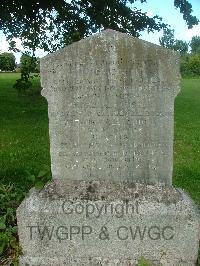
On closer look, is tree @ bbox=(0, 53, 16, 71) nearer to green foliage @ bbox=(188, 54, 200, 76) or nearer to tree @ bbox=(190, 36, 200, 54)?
green foliage @ bbox=(188, 54, 200, 76)

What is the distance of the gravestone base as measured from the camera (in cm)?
417

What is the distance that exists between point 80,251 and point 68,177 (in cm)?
77

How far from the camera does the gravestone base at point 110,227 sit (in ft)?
13.7

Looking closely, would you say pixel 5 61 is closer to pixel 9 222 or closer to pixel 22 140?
pixel 22 140

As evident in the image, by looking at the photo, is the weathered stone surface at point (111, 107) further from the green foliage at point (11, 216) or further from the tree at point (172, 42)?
the tree at point (172, 42)

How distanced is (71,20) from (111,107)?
9718mm

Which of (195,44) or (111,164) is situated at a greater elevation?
(195,44)

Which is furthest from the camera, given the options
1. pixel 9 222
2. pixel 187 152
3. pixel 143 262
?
pixel 187 152

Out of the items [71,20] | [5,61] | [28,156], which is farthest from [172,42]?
[28,156]

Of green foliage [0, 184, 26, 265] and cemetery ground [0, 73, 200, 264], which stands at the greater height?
green foliage [0, 184, 26, 265]

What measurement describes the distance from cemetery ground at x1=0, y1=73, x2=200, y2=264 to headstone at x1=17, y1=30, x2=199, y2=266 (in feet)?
1.35

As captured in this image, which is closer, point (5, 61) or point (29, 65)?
point (29, 65)

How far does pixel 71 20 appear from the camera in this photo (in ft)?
43.7

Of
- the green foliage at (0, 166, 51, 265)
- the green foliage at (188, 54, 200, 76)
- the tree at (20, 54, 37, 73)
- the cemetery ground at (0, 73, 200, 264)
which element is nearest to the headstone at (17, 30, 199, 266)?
the green foliage at (0, 166, 51, 265)
